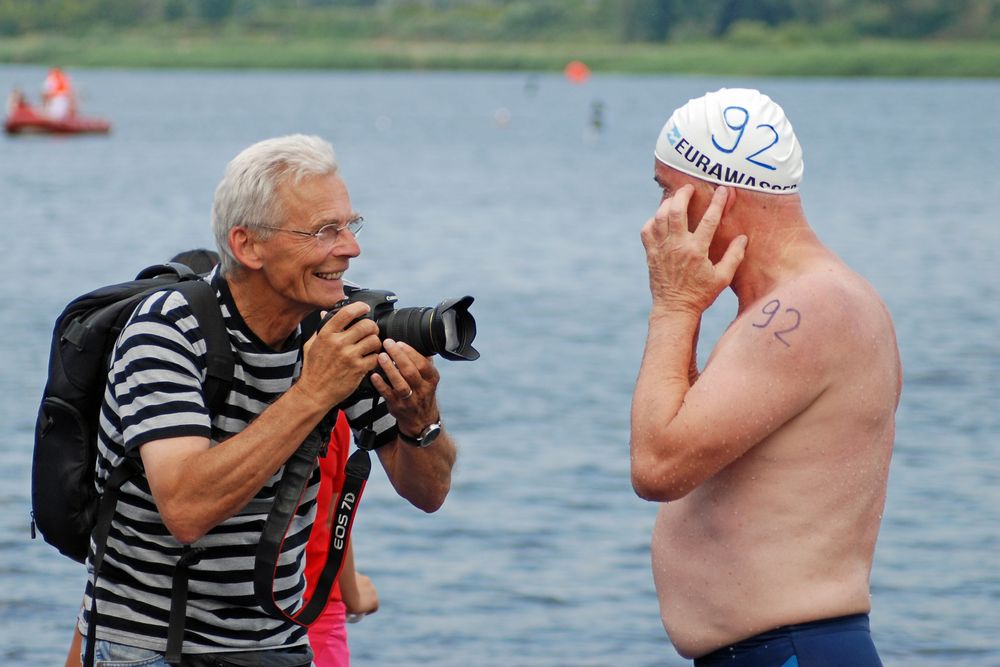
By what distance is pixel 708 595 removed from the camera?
10.2 ft

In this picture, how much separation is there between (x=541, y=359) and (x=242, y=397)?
12329mm

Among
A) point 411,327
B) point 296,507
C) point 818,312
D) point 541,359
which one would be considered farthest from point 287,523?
point 541,359

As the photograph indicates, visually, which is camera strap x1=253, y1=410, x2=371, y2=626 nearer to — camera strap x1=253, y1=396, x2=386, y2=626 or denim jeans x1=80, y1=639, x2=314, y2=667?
camera strap x1=253, y1=396, x2=386, y2=626

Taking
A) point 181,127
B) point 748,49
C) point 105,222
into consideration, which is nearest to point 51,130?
point 181,127

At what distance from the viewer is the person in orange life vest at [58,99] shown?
44.9 m

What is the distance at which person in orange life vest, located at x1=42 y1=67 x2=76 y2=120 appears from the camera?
44.9 meters

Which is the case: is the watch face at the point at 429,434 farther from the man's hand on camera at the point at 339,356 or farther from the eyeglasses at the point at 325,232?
the eyeglasses at the point at 325,232

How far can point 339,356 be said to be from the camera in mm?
3090

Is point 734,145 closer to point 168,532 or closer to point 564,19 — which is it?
point 168,532

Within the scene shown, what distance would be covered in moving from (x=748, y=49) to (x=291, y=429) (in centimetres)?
10086

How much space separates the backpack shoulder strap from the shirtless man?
839 mm

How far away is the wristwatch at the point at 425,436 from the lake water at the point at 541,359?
417 centimetres

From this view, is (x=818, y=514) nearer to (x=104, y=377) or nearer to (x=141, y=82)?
(x=104, y=377)

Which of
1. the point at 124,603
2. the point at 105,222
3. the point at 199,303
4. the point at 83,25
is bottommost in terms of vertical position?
the point at 83,25
